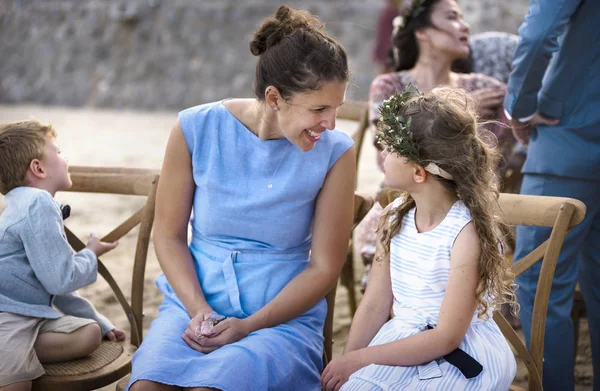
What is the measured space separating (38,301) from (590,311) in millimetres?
1935

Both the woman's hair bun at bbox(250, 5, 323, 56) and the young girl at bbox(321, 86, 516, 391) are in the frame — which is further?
the woman's hair bun at bbox(250, 5, 323, 56)

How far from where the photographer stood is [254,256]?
2.38 meters

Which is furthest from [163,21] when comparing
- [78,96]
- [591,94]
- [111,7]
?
[591,94]

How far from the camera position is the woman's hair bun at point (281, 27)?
2285 millimetres

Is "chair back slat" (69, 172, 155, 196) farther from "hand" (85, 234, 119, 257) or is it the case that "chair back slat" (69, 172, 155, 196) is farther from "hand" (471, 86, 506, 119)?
"hand" (471, 86, 506, 119)

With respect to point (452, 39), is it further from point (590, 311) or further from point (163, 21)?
point (163, 21)

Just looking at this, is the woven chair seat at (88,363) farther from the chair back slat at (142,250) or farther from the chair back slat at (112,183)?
the chair back slat at (112,183)

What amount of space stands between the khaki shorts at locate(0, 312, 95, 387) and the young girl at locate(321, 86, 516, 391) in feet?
2.74

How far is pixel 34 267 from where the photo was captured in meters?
2.29

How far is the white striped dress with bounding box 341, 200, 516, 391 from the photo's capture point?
6.48ft

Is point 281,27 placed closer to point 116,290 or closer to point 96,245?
point 96,245

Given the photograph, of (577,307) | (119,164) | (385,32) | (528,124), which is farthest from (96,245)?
(385,32)

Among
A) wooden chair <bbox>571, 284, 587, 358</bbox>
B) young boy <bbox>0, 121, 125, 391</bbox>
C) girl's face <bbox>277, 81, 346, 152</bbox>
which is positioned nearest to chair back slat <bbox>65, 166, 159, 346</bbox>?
young boy <bbox>0, 121, 125, 391</bbox>

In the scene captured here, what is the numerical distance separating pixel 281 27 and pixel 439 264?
2.80 ft
